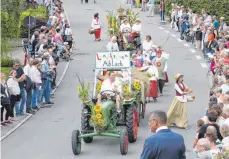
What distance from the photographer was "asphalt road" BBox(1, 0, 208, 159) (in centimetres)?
1822

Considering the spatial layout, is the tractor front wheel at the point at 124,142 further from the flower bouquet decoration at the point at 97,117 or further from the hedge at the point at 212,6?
the hedge at the point at 212,6

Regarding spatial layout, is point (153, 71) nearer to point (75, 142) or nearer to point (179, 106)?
point (179, 106)

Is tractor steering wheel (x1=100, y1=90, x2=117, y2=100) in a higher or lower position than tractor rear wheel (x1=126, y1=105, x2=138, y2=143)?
higher

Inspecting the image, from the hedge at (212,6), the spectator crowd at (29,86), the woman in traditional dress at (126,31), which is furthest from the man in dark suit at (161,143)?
the hedge at (212,6)

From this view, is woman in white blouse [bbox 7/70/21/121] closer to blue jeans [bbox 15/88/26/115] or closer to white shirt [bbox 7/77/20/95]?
white shirt [bbox 7/77/20/95]

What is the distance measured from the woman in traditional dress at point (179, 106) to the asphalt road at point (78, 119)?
296 millimetres

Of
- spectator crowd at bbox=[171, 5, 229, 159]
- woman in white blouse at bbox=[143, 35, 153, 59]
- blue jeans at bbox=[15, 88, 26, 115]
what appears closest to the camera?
spectator crowd at bbox=[171, 5, 229, 159]

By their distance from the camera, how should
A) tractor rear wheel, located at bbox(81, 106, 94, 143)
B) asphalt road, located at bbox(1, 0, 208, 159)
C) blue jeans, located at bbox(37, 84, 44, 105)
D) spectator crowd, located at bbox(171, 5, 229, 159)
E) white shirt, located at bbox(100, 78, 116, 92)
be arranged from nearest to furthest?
spectator crowd, located at bbox(171, 5, 229, 159)
asphalt road, located at bbox(1, 0, 208, 159)
tractor rear wheel, located at bbox(81, 106, 94, 143)
white shirt, located at bbox(100, 78, 116, 92)
blue jeans, located at bbox(37, 84, 44, 105)

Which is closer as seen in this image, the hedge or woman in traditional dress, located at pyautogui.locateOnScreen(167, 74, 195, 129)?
woman in traditional dress, located at pyautogui.locateOnScreen(167, 74, 195, 129)

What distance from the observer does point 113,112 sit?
60.2 feet

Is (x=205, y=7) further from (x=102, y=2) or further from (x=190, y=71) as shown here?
(x=102, y=2)

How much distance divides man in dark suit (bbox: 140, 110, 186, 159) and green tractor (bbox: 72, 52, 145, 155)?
282 inches

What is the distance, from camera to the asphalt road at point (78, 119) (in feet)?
59.8

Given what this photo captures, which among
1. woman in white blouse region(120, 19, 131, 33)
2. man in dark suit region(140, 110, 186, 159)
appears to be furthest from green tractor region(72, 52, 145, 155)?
woman in white blouse region(120, 19, 131, 33)
